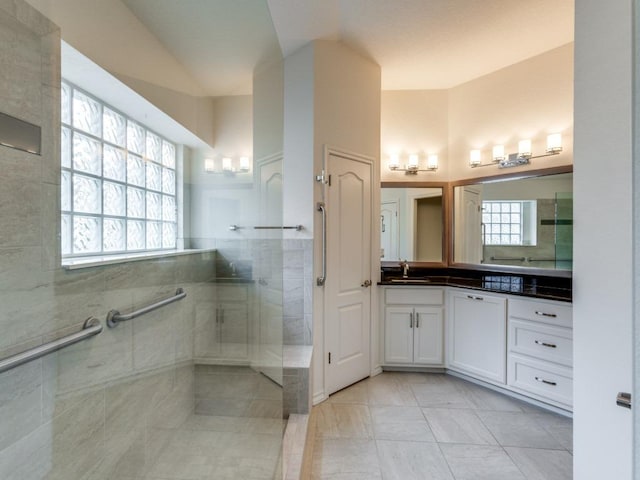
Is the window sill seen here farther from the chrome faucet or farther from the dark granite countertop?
the chrome faucet

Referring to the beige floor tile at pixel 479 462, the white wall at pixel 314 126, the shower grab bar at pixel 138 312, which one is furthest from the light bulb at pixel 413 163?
the shower grab bar at pixel 138 312

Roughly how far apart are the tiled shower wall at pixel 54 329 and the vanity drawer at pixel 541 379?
2454mm

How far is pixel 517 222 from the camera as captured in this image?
2867mm

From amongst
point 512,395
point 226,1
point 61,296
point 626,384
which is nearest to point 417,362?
point 512,395

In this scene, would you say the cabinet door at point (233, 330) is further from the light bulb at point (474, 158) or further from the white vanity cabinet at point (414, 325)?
the light bulb at point (474, 158)

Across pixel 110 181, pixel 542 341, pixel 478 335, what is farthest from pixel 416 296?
pixel 110 181

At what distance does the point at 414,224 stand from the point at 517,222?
3.10 ft

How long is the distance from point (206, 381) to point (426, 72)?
326 centimetres

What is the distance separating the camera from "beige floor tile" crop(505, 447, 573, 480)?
5.40ft

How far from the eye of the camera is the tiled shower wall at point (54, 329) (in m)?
0.89

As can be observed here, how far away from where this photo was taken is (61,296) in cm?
103

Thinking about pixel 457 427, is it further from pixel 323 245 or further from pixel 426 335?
pixel 323 245

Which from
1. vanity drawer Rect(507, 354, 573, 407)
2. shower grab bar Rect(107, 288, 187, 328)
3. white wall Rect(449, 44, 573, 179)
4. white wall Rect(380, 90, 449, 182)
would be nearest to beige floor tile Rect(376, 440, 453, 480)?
vanity drawer Rect(507, 354, 573, 407)

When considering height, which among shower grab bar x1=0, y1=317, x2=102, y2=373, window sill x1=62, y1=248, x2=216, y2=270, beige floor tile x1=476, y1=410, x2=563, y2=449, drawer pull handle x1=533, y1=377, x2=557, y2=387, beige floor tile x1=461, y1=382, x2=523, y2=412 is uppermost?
window sill x1=62, y1=248, x2=216, y2=270
